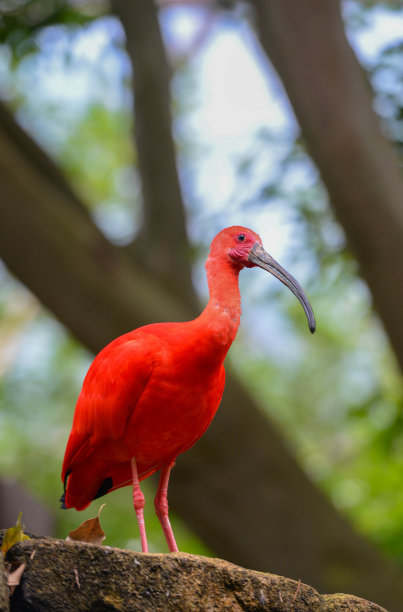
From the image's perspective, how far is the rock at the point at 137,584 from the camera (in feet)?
8.33

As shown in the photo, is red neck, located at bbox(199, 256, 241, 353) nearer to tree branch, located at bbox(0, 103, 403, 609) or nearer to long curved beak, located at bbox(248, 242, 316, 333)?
long curved beak, located at bbox(248, 242, 316, 333)

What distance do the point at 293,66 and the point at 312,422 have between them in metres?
12.4

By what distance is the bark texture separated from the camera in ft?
21.0

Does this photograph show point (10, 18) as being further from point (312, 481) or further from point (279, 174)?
point (312, 481)

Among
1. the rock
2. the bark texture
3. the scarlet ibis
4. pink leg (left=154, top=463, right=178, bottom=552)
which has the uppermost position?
the bark texture

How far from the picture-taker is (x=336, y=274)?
8.48 meters

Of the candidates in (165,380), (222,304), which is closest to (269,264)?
(222,304)

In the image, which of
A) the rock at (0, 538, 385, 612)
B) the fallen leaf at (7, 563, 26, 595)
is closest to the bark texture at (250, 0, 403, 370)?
the rock at (0, 538, 385, 612)

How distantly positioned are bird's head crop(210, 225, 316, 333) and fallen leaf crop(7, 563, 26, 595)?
4.95 ft

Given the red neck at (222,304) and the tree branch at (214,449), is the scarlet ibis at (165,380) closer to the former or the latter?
→ the red neck at (222,304)

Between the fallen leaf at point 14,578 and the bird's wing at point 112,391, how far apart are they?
34.0 inches

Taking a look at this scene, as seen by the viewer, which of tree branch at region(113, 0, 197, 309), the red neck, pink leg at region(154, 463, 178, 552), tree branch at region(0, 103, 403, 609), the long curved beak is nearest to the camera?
the red neck

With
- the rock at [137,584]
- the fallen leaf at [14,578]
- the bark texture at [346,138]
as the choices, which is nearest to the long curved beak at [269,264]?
the rock at [137,584]

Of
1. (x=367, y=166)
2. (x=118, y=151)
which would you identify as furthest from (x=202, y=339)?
(x=118, y=151)
